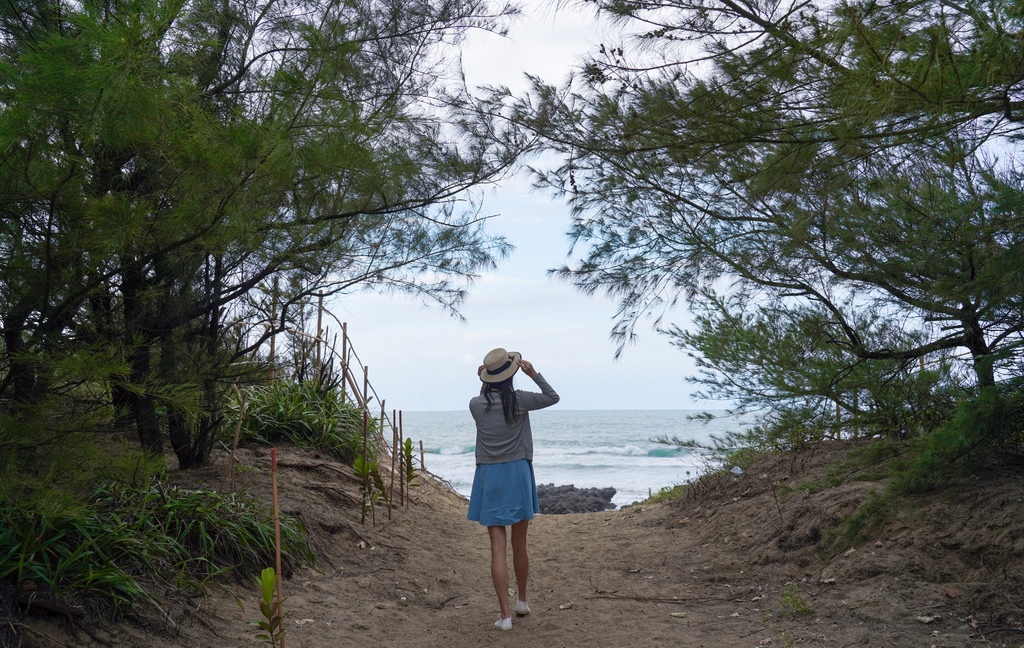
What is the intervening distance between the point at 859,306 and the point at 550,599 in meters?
3.18

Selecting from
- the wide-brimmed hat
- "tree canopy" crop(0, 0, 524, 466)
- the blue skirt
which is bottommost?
the blue skirt

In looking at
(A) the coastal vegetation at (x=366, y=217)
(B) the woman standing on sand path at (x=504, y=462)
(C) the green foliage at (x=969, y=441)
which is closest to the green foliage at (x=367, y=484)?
(A) the coastal vegetation at (x=366, y=217)

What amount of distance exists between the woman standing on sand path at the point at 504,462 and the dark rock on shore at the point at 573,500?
861 centimetres

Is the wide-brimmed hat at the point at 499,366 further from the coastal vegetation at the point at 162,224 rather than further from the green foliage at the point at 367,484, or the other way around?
the green foliage at the point at 367,484

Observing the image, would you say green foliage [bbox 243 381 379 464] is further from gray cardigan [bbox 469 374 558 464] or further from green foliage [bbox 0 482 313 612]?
gray cardigan [bbox 469 374 558 464]

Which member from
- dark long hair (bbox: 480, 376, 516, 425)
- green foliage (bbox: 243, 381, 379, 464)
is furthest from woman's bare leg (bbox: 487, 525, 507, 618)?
green foliage (bbox: 243, 381, 379, 464)

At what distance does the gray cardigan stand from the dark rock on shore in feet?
28.6

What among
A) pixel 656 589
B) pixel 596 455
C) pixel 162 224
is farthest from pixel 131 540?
pixel 596 455

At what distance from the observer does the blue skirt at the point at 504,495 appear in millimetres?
4496

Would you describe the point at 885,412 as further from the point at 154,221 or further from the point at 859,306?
the point at 154,221

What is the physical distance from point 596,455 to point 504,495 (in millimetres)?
26879

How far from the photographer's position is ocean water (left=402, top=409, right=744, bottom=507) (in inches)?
884

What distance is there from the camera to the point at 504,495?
14.9 feet

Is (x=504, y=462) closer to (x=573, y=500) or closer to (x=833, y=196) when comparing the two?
(x=833, y=196)
